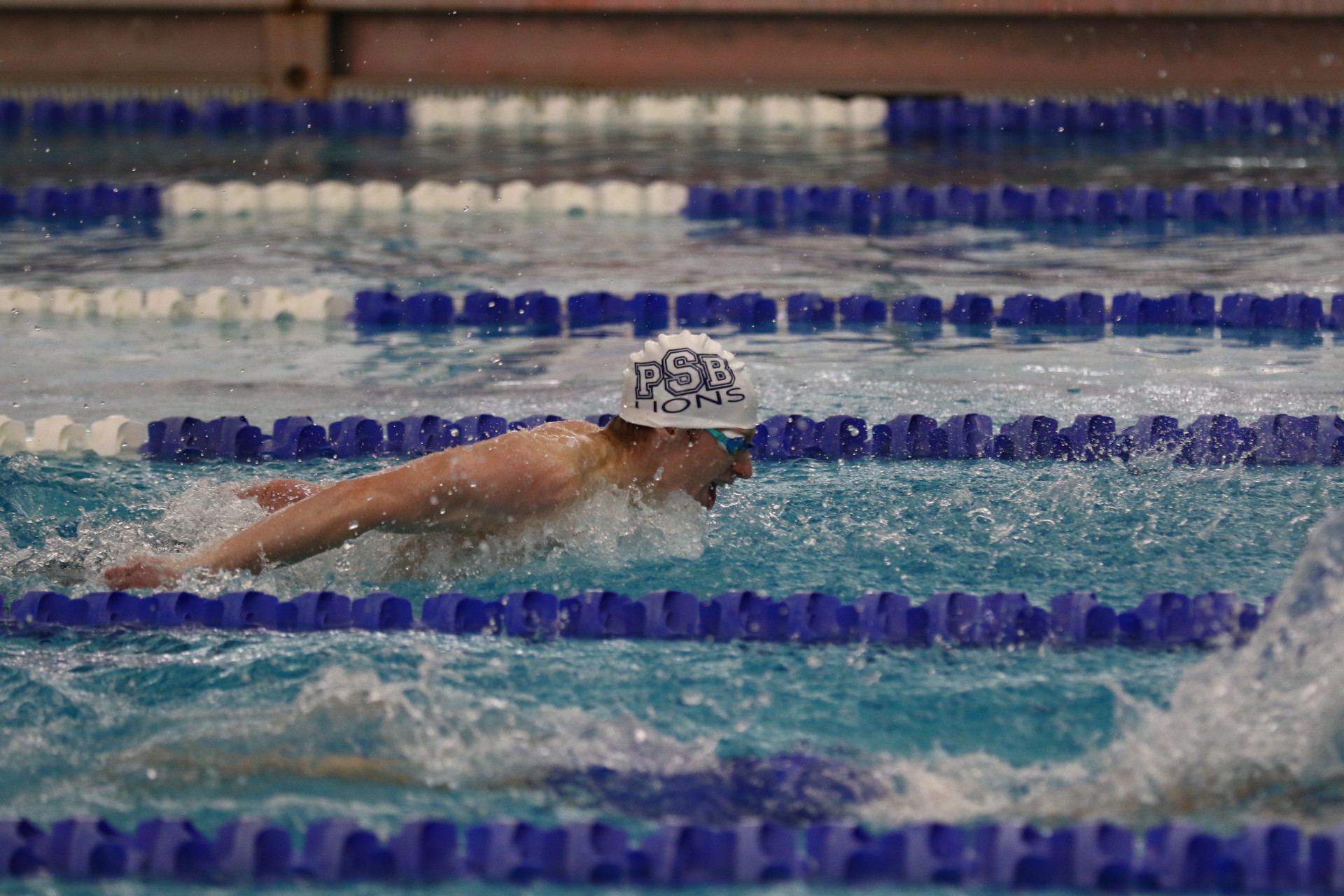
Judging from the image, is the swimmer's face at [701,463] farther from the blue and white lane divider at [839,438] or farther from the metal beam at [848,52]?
the metal beam at [848,52]

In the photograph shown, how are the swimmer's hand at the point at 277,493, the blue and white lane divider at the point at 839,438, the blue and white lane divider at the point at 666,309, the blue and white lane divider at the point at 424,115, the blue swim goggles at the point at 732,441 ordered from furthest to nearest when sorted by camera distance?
the blue and white lane divider at the point at 424,115
the blue and white lane divider at the point at 666,309
the blue and white lane divider at the point at 839,438
the swimmer's hand at the point at 277,493
the blue swim goggles at the point at 732,441

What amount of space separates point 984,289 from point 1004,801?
3.81 m

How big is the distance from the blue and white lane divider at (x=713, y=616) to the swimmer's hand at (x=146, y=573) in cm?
4

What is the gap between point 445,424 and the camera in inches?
172

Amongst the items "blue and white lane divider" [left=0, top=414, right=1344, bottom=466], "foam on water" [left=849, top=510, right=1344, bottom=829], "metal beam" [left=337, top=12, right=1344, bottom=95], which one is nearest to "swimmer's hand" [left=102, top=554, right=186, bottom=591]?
"blue and white lane divider" [left=0, top=414, right=1344, bottom=466]

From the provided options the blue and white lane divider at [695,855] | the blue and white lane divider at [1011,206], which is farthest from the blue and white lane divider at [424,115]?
the blue and white lane divider at [695,855]

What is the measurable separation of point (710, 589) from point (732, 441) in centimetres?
34

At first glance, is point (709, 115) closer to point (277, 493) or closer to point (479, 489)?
point (277, 493)

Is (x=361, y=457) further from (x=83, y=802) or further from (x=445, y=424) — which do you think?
(x=83, y=802)

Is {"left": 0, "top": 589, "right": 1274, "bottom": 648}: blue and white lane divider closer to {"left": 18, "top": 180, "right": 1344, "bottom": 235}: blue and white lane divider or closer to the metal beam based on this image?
{"left": 18, "top": 180, "right": 1344, "bottom": 235}: blue and white lane divider

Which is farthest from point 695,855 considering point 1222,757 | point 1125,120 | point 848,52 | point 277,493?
point 848,52

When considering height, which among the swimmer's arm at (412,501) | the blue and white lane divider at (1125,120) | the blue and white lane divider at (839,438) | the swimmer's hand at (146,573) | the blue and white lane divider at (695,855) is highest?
the blue and white lane divider at (1125,120)

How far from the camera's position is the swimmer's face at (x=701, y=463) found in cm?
311

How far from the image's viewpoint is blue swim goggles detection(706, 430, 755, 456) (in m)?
3.10
